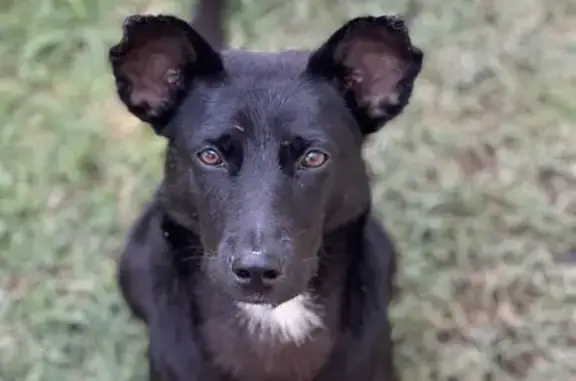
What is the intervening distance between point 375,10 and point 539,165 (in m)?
0.75

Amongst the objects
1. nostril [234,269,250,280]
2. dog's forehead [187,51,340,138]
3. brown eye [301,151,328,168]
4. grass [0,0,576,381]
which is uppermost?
dog's forehead [187,51,340,138]

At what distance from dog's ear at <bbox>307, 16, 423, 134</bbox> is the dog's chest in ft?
1.46

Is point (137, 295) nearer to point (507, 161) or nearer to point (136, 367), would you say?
point (136, 367)

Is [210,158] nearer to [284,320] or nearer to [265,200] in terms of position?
[265,200]

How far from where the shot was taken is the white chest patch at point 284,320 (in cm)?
265

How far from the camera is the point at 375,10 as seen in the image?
389 centimetres

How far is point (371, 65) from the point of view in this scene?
2.49 m

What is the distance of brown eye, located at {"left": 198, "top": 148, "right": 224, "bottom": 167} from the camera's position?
2377 millimetres

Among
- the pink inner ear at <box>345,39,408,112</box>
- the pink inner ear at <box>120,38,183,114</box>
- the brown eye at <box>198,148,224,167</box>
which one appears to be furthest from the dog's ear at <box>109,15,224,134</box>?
the pink inner ear at <box>345,39,408,112</box>

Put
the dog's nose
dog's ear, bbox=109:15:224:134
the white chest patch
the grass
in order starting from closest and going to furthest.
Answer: the dog's nose < dog's ear, bbox=109:15:224:134 < the white chest patch < the grass

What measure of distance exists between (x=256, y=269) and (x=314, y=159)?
0.25 m


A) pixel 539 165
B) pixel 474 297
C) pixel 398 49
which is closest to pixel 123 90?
pixel 398 49

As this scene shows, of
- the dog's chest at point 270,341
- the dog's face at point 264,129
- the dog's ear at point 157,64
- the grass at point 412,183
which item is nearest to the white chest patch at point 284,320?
the dog's chest at point 270,341

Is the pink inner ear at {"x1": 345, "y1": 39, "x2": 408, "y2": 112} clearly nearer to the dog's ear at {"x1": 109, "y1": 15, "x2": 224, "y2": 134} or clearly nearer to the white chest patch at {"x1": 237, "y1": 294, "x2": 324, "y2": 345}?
the dog's ear at {"x1": 109, "y1": 15, "x2": 224, "y2": 134}
